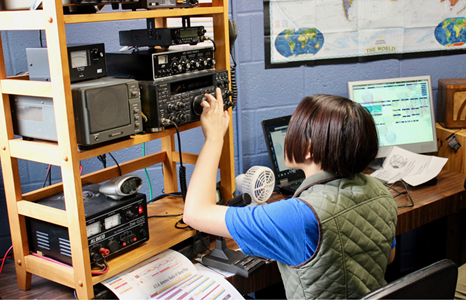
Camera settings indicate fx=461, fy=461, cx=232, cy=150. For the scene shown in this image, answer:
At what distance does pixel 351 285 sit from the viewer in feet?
3.92

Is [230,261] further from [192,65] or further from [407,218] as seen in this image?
[407,218]

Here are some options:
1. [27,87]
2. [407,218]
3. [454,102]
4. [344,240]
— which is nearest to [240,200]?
[344,240]

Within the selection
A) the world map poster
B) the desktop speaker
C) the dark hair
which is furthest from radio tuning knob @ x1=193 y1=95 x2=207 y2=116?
the desktop speaker

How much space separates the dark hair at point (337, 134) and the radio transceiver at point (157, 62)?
1.57 feet

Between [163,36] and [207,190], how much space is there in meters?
0.55

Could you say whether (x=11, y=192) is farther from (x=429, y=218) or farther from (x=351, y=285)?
(x=429, y=218)

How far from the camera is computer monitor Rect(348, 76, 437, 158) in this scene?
8.27 feet

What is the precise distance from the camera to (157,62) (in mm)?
1443

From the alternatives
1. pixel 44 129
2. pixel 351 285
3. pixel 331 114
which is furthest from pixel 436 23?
pixel 44 129

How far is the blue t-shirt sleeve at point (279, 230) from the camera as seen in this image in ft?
3.73

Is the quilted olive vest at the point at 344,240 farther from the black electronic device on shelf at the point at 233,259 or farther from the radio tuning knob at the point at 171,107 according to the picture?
the radio tuning knob at the point at 171,107

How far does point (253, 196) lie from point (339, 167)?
0.68 m

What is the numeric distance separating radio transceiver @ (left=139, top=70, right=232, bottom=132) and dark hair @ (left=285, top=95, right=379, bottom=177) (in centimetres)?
41

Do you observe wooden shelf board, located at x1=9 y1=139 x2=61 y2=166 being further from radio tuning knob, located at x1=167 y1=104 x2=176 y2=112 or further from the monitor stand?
the monitor stand
